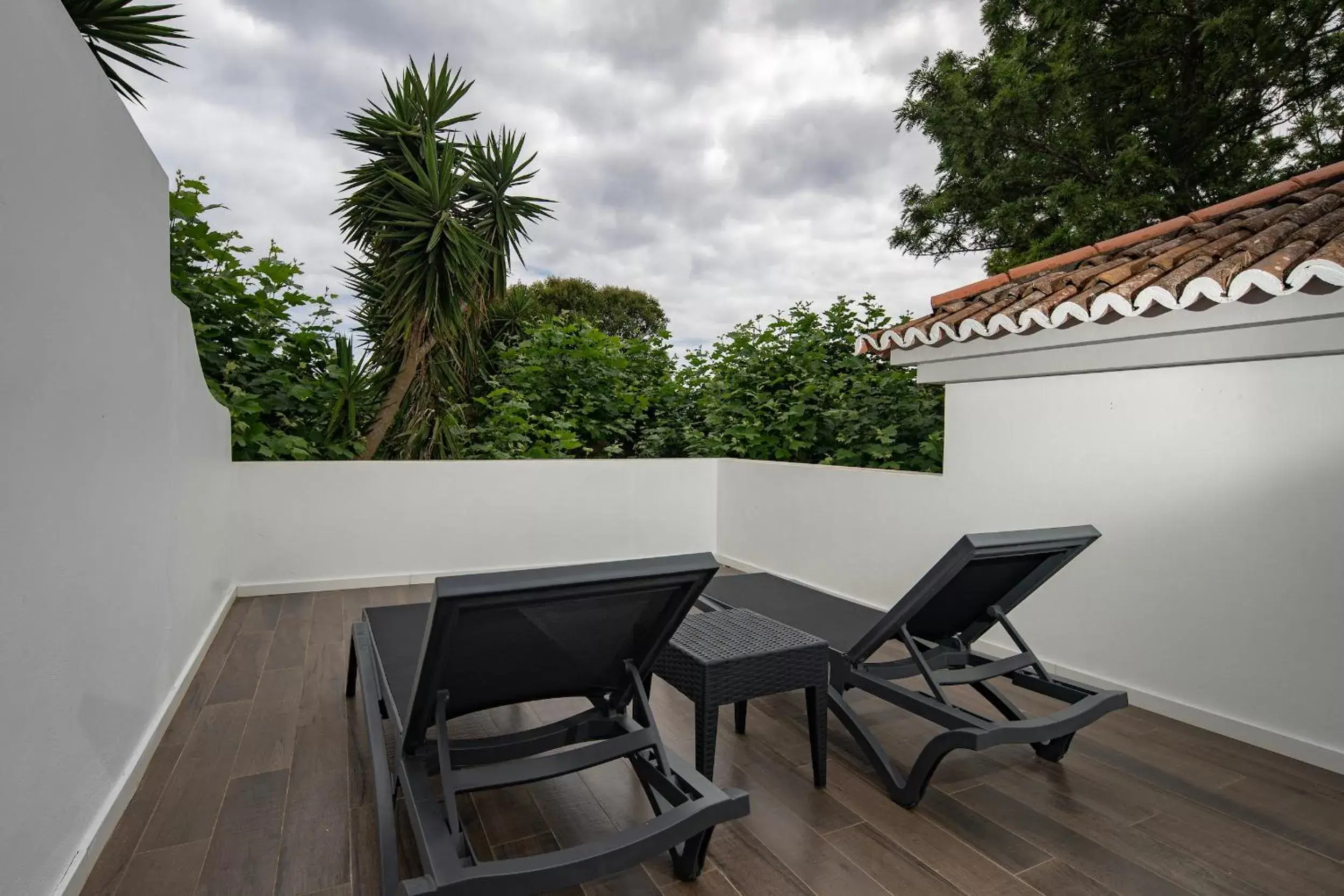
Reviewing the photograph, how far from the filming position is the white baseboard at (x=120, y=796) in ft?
6.02

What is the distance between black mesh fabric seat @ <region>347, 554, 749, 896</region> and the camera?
1596 millimetres

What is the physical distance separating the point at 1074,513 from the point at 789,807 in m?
2.23

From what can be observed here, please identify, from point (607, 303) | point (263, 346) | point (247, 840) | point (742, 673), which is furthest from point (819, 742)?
point (607, 303)

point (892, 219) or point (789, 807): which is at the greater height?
point (892, 219)

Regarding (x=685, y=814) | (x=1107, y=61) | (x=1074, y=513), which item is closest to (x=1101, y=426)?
(x=1074, y=513)

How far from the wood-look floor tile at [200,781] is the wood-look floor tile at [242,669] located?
116mm

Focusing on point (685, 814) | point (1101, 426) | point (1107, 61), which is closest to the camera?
point (685, 814)

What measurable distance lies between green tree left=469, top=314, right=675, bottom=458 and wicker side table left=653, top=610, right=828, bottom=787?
4.96 meters

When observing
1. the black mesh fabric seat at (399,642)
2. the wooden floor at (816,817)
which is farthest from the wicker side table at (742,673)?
the black mesh fabric seat at (399,642)

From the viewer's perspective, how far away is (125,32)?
3535mm

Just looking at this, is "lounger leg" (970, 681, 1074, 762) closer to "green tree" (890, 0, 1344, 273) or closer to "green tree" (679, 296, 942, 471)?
"green tree" (679, 296, 942, 471)

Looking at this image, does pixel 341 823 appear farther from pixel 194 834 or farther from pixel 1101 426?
pixel 1101 426

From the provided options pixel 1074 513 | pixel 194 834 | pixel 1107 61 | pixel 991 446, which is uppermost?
pixel 1107 61

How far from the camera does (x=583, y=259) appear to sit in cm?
1772
